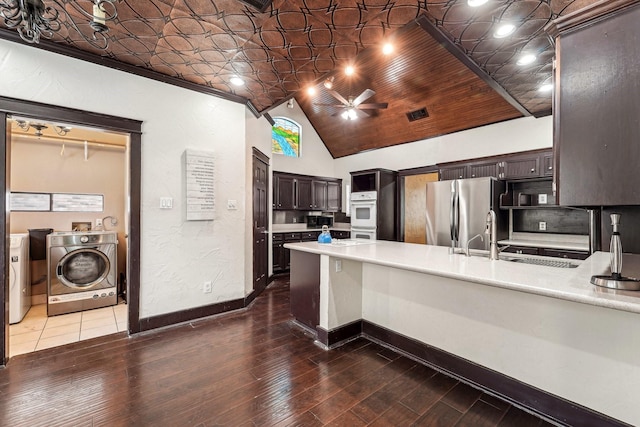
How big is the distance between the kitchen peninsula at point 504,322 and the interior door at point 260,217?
5.17 ft

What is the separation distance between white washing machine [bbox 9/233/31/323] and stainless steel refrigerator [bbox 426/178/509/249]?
5.31 m

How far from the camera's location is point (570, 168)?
49.5 inches

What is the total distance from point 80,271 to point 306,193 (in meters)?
4.20

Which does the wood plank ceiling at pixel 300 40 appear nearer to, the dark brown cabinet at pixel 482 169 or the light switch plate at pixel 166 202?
the dark brown cabinet at pixel 482 169

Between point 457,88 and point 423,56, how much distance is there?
79 cm

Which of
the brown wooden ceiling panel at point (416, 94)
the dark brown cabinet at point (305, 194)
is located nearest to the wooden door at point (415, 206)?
the brown wooden ceiling panel at point (416, 94)

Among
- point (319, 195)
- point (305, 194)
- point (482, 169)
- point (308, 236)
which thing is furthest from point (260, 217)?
point (482, 169)

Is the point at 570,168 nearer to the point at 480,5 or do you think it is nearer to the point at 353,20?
the point at 480,5

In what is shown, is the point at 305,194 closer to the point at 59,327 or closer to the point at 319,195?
the point at 319,195

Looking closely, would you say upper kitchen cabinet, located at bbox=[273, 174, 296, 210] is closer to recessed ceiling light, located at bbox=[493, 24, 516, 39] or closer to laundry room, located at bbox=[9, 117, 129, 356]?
laundry room, located at bbox=[9, 117, 129, 356]

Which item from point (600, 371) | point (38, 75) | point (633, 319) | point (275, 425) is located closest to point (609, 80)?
point (633, 319)

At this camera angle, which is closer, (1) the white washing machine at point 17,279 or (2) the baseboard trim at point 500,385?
(2) the baseboard trim at point 500,385

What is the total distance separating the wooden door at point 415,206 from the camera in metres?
5.73

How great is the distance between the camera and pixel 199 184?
322 cm
